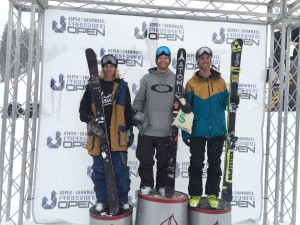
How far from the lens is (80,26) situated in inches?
163

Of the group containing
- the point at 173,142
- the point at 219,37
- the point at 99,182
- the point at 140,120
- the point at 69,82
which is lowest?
the point at 99,182

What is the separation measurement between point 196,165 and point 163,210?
1.97ft

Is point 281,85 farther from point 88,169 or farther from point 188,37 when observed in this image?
point 88,169

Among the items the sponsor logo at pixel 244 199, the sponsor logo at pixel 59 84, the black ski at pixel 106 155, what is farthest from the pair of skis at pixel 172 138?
the sponsor logo at pixel 244 199

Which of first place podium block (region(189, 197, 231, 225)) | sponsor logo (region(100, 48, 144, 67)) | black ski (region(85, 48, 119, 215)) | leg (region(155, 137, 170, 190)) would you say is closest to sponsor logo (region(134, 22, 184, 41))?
sponsor logo (region(100, 48, 144, 67))

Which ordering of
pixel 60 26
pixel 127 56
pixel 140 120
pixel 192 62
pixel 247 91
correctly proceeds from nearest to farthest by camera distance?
1. pixel 140 120
2. pixel 60 26
3. pixel 127 56
4. pixel 192 62
5. pixel 247 91

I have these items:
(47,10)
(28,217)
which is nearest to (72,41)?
(47,10)

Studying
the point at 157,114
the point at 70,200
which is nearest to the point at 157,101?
the point at 157,114

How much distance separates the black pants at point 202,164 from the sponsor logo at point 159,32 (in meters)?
1.75

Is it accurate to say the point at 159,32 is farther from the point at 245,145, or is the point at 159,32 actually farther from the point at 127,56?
the point at 245,145

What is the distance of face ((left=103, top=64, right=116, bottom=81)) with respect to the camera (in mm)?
3186

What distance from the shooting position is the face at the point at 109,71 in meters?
3.19

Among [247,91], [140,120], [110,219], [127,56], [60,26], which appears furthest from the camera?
[247,91]

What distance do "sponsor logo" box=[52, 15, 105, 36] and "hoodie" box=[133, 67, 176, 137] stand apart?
1334 millimetres
